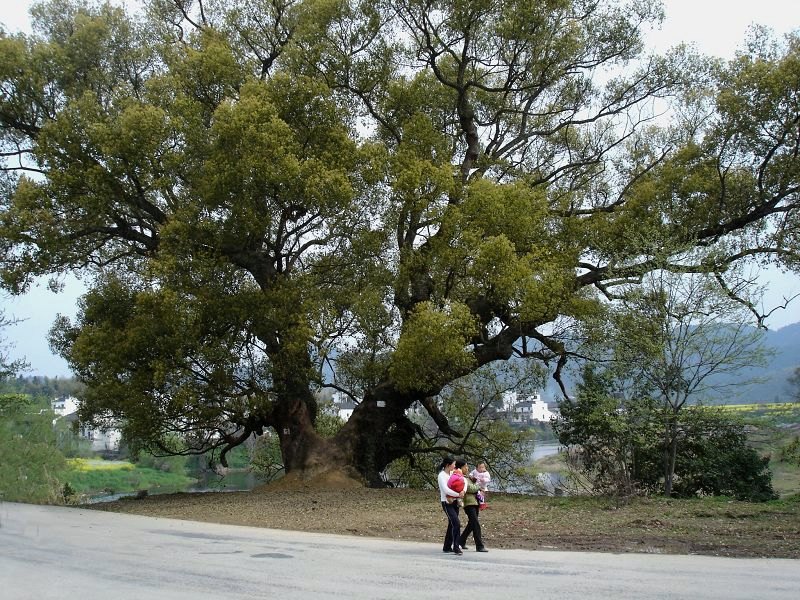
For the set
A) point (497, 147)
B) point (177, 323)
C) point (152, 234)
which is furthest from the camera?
point (497, 147)

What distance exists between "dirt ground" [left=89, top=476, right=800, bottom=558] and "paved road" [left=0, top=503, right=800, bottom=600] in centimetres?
96

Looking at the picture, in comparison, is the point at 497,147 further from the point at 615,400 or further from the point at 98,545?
the point at 98,545

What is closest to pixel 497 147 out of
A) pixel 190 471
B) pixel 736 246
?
pixel 736 246

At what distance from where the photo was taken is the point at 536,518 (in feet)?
48.5

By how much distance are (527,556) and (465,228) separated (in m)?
10.1

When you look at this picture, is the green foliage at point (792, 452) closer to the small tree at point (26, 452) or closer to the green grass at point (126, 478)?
the small tree at point (26, 452)

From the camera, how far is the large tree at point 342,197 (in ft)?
62.1

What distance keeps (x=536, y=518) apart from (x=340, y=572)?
6.35m

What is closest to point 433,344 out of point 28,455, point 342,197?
point 342,197

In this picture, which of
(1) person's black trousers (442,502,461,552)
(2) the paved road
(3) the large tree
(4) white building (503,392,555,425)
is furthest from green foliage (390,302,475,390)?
(1) person's black trousers (442,502,461,552)

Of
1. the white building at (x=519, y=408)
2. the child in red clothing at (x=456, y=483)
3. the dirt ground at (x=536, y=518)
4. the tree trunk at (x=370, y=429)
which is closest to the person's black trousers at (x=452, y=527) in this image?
the child in red clothing at (x=456, y=483)

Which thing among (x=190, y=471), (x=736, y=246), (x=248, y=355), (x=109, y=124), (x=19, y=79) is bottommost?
(x=190, y=471)

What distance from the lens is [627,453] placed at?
707 inches

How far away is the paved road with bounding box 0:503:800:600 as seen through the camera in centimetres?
824
